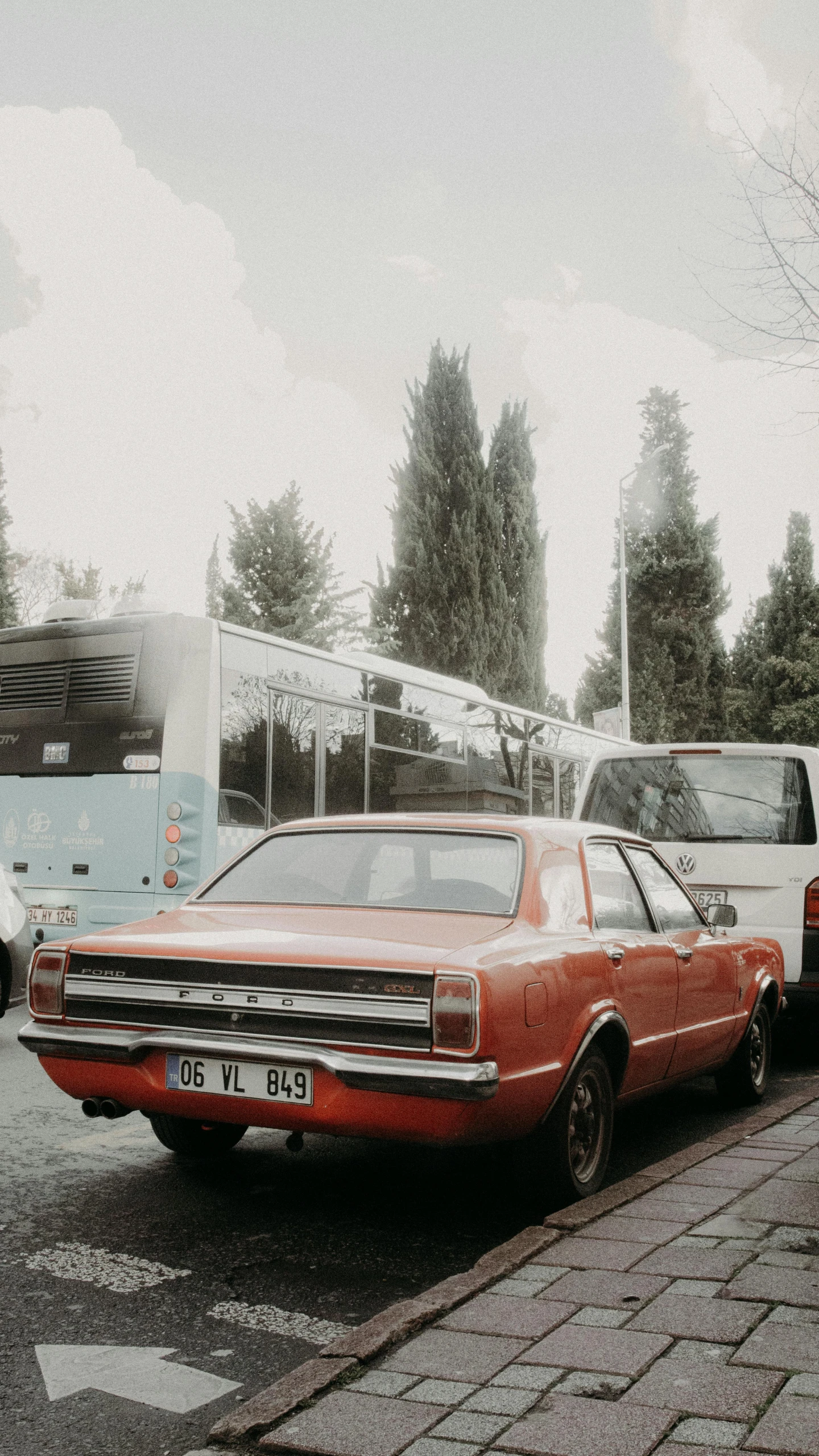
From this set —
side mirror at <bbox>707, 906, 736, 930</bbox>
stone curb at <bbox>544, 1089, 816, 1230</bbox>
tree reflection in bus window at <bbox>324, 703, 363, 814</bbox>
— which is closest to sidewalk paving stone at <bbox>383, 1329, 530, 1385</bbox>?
stone curb at <bbox>544, 1089, 816, 1230</bbox>

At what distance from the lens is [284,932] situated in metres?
4.56

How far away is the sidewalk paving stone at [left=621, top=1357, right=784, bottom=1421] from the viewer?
2.79 metres

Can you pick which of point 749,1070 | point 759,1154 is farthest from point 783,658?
point 759,1154

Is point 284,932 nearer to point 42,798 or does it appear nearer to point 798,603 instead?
point 42,798

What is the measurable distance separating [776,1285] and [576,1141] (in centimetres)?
128

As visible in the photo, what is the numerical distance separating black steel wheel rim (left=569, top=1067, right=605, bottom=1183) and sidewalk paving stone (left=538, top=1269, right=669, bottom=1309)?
103 cm

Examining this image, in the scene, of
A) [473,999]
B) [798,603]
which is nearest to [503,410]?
[798,603]

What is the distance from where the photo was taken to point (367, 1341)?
124 inches

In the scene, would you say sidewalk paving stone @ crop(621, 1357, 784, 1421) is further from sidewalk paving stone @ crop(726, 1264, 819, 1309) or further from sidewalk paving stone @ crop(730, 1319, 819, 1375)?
sidewalk paving stone @ crop(726, 1264, 819, 1309)

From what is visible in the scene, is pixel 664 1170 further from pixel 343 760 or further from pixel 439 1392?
pixel 343 760

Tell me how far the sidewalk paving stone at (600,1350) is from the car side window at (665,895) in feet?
9.40

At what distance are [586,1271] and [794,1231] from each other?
0.82 m

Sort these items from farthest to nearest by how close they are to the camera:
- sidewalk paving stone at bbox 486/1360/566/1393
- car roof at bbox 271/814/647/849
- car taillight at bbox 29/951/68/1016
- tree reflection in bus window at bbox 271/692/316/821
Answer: tree reflection in bus window at bbox 271/692/316/821 < car roof at bbox 271/814/647/849 < car taillight at bbox 29/951/68/1016 < sidewalk paving stone at bbox 486/1360/566/1393

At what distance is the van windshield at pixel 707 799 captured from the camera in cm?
856
